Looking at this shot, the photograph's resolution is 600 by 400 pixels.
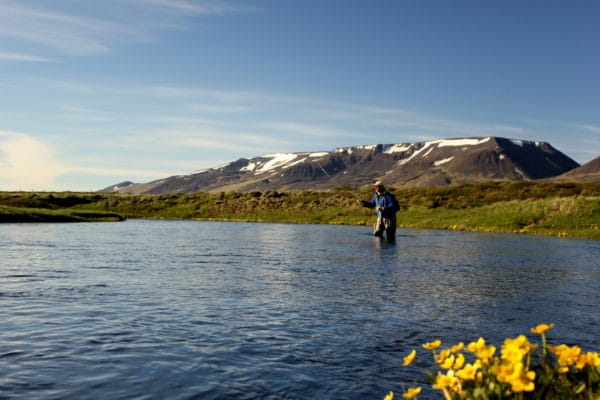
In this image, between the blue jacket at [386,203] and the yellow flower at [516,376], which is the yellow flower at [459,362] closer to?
the yellow flower at [516,376]

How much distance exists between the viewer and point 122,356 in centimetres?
903

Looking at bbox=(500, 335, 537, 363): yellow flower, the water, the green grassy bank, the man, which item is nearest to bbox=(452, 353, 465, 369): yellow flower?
bbox=(500, 335, 537, 363): yellow flower

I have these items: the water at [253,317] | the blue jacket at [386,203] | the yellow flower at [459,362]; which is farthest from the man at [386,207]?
the yellow flower at [459,362]

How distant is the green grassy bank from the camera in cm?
4666

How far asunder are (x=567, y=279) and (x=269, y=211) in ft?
176

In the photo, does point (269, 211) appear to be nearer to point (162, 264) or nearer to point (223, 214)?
point (223, 214)

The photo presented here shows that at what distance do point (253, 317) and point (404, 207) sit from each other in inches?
2150

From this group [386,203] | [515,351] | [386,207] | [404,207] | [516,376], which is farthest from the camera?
[404,207]

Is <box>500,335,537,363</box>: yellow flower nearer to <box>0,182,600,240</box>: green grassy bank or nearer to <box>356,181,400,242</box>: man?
<box>356,181,400,242</box>: man

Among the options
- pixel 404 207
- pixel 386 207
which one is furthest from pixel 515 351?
pixel 404 207

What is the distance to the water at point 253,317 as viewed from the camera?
8023mm

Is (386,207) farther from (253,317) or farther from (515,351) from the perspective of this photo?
(515,351)

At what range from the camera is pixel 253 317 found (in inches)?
476

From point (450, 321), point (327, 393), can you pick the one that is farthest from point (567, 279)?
point (327, 393)
